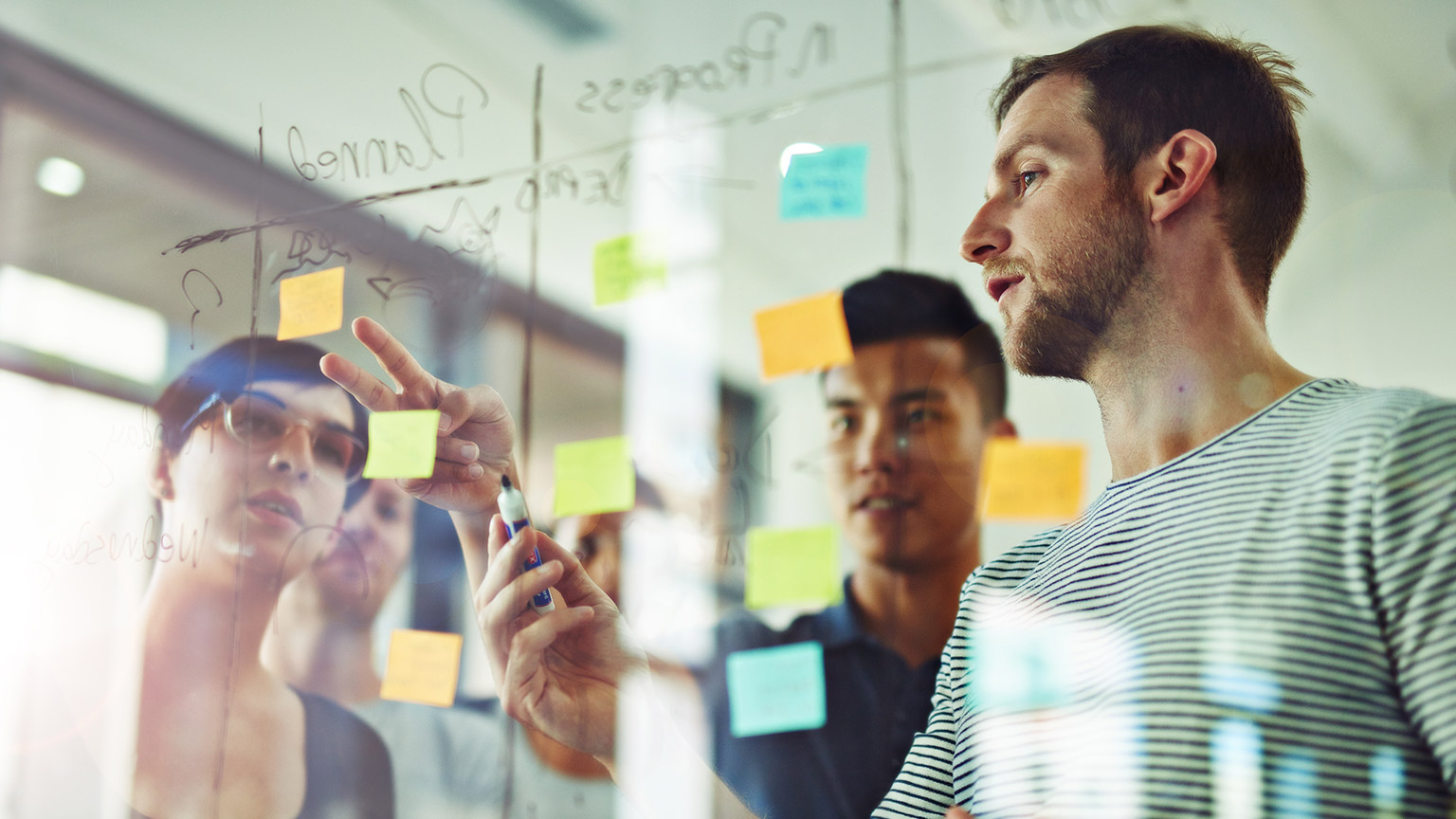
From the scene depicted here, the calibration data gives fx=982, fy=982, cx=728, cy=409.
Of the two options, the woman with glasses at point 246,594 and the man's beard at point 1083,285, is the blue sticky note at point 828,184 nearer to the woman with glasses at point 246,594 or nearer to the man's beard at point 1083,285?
the man's beard at point 1083,285

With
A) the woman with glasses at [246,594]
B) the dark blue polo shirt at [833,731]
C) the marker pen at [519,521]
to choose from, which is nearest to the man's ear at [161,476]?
the woman with glasses at [246,594]

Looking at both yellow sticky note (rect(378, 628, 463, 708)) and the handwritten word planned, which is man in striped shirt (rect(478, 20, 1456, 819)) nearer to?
yellow sticky note (rect(378, 628, 463, 708))

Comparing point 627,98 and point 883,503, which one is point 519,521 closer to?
point 883,503

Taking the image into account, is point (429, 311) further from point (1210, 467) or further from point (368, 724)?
point (1210, 467)

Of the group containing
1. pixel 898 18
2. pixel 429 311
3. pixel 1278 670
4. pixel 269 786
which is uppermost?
pixel 898 18

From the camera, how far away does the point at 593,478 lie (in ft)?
3.95

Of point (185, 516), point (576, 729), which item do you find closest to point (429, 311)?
point (185, 516)

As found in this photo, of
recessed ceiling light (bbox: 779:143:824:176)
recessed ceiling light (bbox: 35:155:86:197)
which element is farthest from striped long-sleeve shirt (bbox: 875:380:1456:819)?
recessed ceiling light (bbox: 35:155:86:197)

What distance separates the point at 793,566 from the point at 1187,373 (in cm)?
50

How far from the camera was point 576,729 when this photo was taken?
0.98 metres

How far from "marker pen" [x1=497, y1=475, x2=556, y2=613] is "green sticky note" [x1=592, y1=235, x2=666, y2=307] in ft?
0.97

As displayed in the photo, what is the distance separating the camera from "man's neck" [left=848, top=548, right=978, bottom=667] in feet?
3.70

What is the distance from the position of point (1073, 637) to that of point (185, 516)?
1.09 meters

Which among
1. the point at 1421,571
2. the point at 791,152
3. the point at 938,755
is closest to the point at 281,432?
the point at 791,152
